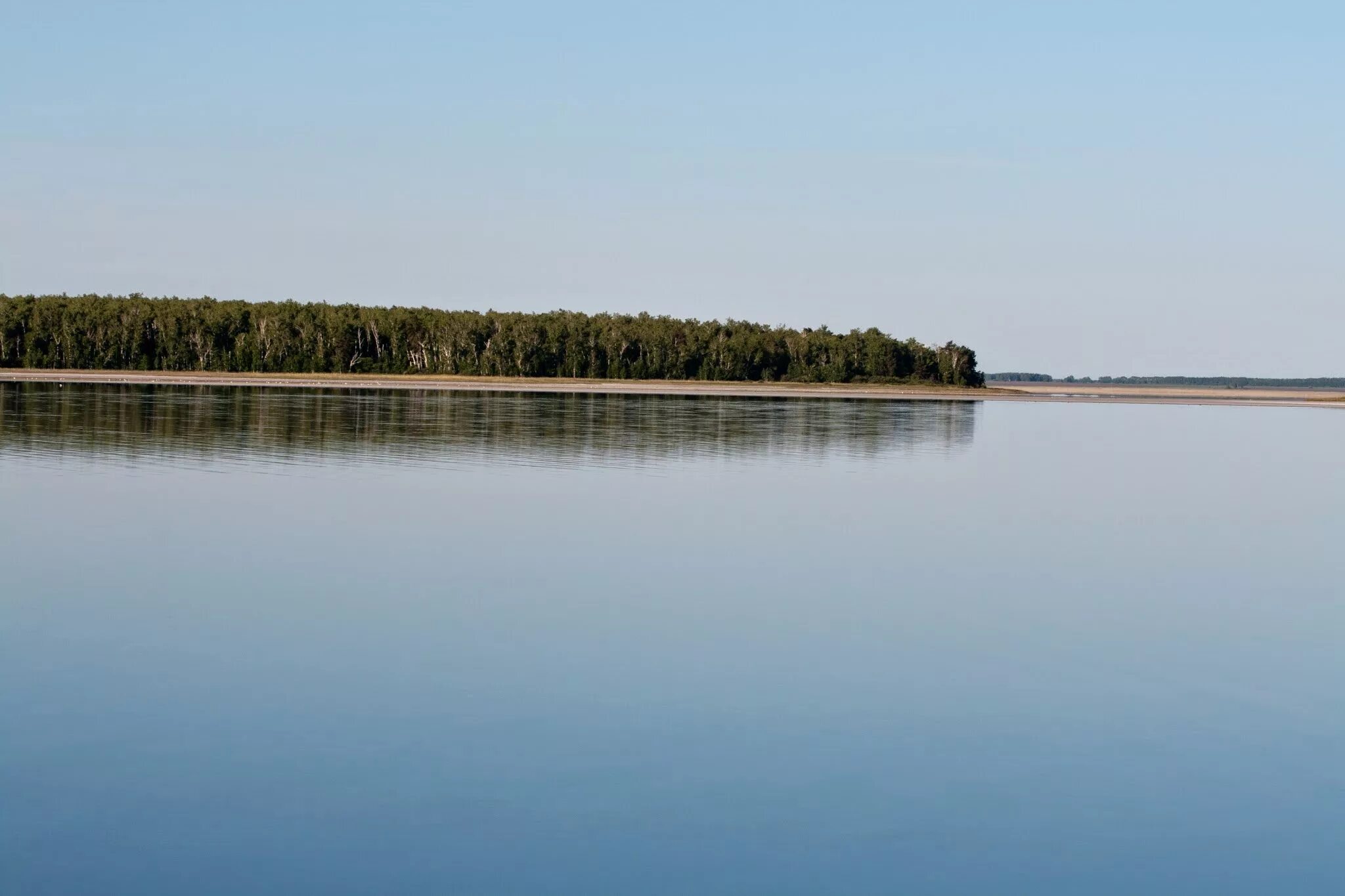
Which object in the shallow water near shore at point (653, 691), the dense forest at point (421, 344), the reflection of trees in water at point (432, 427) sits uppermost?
the dense forest at point (421, 344)

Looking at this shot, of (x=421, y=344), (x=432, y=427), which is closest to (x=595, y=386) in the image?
(x=421, y=344)

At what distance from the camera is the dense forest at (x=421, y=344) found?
454 ft

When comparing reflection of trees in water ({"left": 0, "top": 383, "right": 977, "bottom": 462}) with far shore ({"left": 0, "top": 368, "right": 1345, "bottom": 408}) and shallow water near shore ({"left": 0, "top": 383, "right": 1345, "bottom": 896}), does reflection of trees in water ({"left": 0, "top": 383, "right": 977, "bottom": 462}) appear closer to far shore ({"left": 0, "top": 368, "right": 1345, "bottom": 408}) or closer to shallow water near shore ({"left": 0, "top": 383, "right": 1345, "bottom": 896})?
shallow water near shore ({"left": 0, "top": 383, "right": 1345, "bottom": 896})

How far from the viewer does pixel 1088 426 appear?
74.4 m

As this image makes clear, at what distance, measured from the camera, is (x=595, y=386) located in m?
134

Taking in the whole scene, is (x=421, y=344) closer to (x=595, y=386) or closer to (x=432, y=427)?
(x=595, y=386)

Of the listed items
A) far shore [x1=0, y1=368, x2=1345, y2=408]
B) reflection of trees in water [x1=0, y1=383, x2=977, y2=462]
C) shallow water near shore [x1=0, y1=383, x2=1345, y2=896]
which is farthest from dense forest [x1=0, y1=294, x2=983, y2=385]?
shallow water near shore [x1=0, y1=383, x2=1345, y2=896]

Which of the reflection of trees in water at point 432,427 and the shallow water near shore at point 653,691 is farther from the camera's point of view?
the reflection of trees in water at point 432,427

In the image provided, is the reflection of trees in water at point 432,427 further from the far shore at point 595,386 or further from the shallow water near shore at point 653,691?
the far shore at point 595,386

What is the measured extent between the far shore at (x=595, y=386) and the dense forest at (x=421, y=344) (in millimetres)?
3658

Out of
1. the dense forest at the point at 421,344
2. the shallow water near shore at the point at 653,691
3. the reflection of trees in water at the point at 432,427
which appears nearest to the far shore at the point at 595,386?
the dense forest at the point at 421,344

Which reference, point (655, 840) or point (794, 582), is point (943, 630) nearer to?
point (794, 582)

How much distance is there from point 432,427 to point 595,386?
268 ft

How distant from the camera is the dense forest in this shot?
138500 mm
